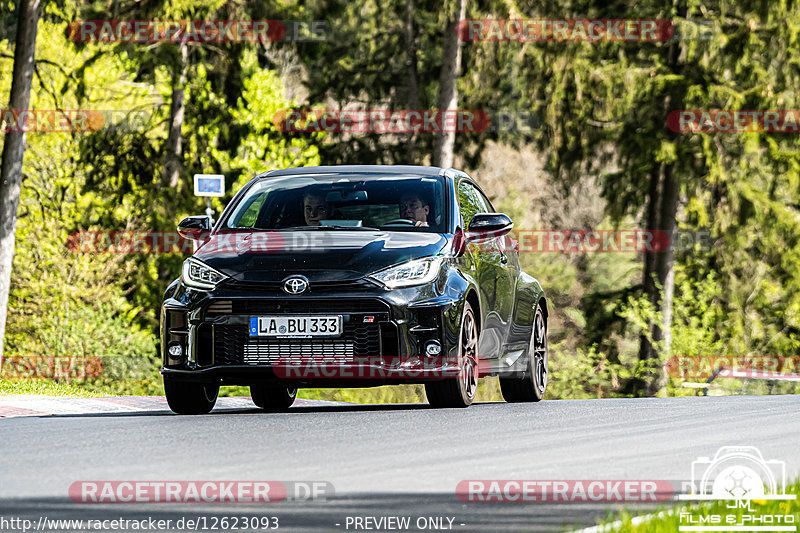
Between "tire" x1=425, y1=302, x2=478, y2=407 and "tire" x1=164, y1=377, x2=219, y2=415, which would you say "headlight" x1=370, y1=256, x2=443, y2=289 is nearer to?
"tire" x1=425, y1=302, x2=478, y2=407

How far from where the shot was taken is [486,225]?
1109 centimetres

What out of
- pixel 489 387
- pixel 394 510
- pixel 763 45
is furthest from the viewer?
pixel 763 45

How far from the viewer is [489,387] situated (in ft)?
74.7

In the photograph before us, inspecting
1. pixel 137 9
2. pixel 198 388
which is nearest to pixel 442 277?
pixel 198 388

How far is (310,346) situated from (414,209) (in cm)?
176

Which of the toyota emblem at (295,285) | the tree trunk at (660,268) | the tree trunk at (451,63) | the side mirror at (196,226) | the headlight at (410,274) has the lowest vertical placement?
the tree trunk at (660,268)

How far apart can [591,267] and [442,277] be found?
1820 inches

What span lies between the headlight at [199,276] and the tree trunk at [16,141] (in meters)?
11.8

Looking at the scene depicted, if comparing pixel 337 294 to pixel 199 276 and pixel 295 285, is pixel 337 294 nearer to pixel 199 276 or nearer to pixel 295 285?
pixel 295 285

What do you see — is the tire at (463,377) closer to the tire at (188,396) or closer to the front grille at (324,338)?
the front grille at (324,338)

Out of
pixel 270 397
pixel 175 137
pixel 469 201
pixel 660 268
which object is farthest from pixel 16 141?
pixel 660 268

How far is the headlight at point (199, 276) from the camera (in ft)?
34.1

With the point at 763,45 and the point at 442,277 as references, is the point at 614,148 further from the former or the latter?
the point at 442,277

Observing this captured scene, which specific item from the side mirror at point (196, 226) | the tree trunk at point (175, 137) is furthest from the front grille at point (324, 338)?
the tree trunk at point (175, 137)
